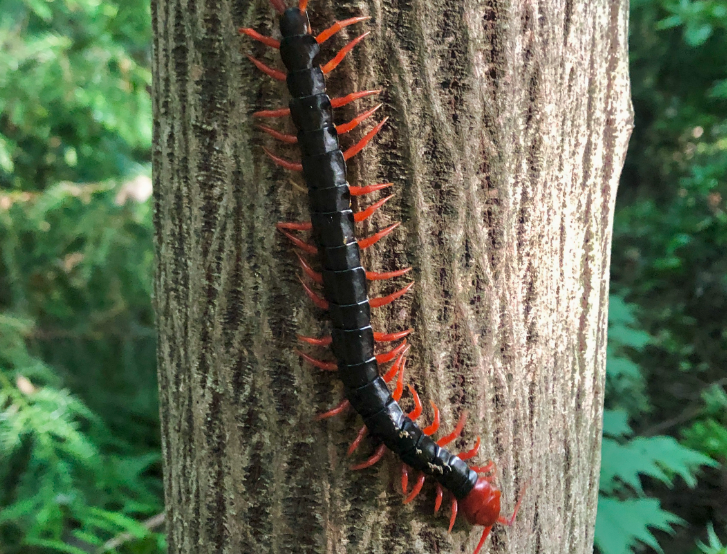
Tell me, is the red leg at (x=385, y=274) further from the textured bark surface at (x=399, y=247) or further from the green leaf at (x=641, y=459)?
the green leaf at (x=641, y=459)

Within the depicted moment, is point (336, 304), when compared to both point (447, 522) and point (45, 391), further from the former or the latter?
point (45, 391)

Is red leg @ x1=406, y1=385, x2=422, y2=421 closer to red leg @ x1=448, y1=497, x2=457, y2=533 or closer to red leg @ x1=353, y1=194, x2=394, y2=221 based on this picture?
red leg @ x1=448, y1=497, x2=457, y2=533

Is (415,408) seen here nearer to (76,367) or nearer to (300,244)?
(300,244)

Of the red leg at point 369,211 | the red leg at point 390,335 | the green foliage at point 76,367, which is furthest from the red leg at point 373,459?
the green foliage at point 76,367

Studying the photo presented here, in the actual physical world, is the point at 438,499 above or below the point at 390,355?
below

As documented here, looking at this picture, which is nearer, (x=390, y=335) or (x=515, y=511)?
(x=390, y=335)

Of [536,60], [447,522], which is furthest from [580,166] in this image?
[447,522]

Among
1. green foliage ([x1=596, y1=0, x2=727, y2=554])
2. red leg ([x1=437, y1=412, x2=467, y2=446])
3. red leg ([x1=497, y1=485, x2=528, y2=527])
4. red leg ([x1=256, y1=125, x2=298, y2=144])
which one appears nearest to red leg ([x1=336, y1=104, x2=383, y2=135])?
red leg ([x1=256, y1=125, x2=298, y2=144])

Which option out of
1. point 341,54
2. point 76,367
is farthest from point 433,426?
point 76,367
